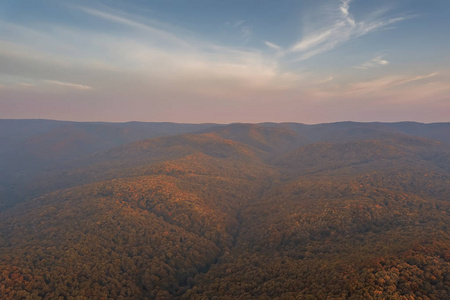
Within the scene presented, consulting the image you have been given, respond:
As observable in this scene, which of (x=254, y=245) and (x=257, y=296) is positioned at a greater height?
(x=257, y=296)

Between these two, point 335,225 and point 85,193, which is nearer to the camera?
point 335,225

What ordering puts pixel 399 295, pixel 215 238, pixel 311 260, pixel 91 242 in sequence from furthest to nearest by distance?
pixel 215 238, pixel 91 242, pixel 311 260, pixel 399 295

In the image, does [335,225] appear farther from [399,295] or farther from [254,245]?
[399,295]

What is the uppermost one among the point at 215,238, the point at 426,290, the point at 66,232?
the point at 426,290

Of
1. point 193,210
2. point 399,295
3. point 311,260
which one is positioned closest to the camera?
point 399,295

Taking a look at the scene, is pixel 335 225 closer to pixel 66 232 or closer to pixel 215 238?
pixel 215 238

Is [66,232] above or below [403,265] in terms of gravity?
below

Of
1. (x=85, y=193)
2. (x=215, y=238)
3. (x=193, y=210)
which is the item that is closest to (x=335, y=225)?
(x=215, y=238)

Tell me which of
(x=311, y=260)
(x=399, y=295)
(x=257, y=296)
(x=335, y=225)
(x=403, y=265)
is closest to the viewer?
(x=399, y=295)

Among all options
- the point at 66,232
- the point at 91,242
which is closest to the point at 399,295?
the point at 91,242
